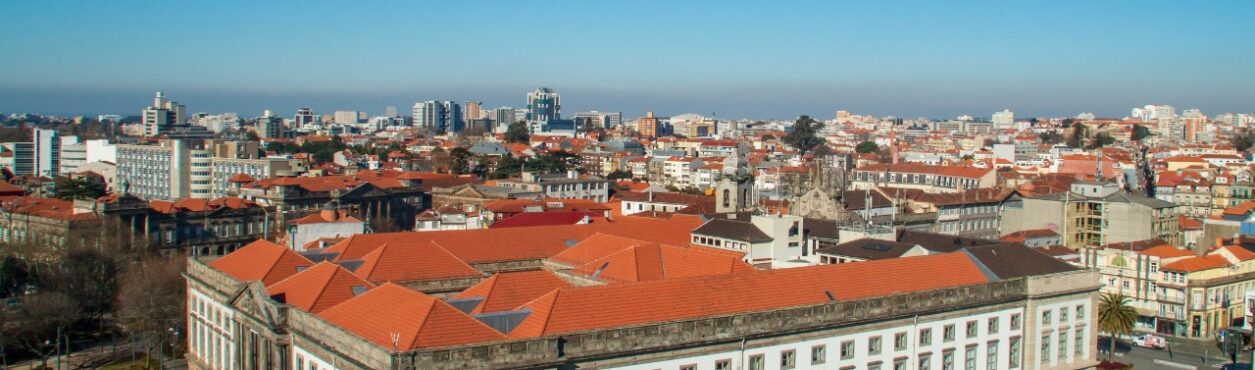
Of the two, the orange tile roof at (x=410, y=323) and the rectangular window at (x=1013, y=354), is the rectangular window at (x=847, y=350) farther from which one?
the orange tile roof at (x=410, y=323)

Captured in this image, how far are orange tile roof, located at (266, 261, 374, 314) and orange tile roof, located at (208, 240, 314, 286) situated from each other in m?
2.18

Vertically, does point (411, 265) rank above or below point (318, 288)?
above

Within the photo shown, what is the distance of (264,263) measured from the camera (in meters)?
35.5

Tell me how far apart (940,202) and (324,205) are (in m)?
42.2

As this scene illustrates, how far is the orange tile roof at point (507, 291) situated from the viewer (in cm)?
2895

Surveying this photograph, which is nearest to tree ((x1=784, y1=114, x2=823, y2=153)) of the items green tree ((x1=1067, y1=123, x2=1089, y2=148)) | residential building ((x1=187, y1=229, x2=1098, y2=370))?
green tree ((x1=1067, y1=123, x2=1089, y2=148))

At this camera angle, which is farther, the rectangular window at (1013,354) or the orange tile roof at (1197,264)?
the orange tile roof at (1197,264)

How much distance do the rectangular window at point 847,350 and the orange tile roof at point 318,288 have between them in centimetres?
1382

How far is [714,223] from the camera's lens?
148 ft

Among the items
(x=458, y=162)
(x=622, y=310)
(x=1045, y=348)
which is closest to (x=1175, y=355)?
(x=1045, y=348)

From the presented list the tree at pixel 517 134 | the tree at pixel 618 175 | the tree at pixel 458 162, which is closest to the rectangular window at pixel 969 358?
the tree at pixel 458 162

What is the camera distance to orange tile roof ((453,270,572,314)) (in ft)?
95.0

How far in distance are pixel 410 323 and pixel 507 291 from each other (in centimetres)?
557

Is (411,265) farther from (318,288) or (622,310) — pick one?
(622,310)
